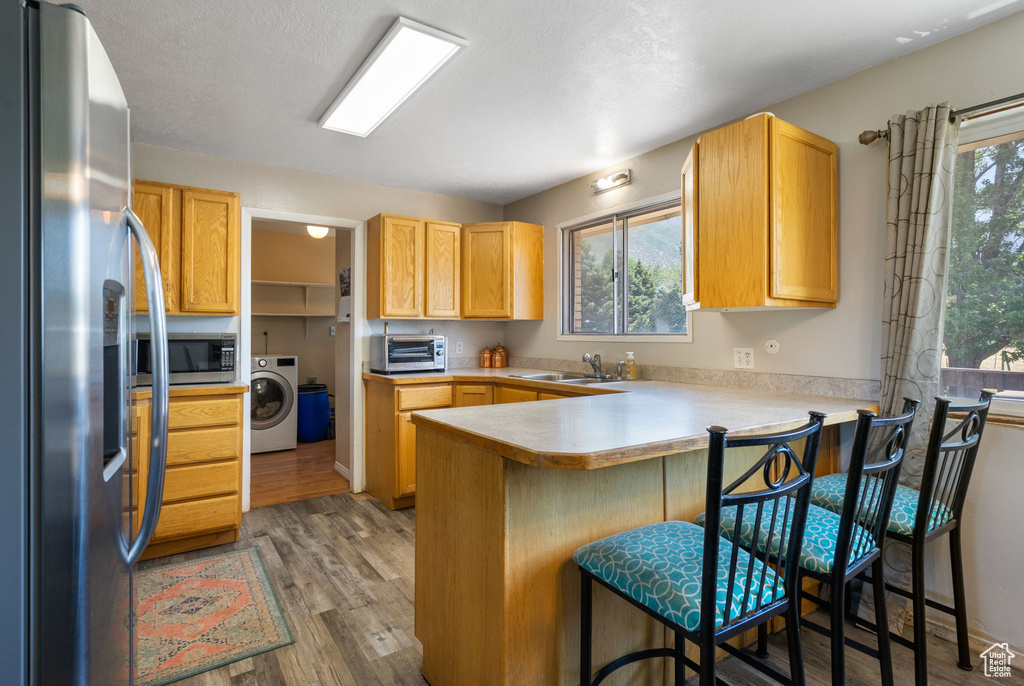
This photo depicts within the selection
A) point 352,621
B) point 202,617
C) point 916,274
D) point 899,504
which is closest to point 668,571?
point 899,504

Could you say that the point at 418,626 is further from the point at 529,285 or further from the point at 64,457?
the point at 529,285

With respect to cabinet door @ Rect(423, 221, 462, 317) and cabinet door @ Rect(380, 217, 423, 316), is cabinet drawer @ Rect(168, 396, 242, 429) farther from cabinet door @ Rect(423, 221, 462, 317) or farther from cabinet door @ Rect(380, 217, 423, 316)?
cabinet door @ Rect(423, 221, 462, 317)

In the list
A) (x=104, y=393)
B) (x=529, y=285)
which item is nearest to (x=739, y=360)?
(x=529, y=285)

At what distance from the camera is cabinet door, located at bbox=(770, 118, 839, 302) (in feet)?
7.13

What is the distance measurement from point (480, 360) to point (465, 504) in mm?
3212

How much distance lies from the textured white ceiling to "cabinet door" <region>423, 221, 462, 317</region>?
32.7 inches

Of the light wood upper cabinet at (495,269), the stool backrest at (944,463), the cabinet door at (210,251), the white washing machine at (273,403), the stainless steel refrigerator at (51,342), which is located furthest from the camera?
the white washing machine at (273,403)

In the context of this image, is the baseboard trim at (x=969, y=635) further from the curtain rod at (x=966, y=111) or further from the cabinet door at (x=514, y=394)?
the cabinet door at (x=514, y=394)

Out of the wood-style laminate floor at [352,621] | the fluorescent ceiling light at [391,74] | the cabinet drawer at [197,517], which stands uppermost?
A: the fluorescent ceiling light at [391,74]

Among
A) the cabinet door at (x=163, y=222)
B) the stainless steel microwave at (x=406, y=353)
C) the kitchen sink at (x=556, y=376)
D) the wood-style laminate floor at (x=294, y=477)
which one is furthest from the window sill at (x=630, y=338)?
the cabinet door at (x=163, y=222)

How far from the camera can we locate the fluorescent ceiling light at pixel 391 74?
80.4 inches

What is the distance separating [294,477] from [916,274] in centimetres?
440

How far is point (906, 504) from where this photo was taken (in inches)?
67.6

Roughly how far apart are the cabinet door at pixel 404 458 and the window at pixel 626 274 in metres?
1.50
